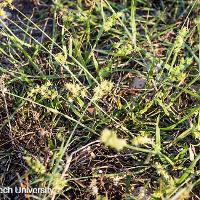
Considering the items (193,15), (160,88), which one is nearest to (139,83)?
(160,88)

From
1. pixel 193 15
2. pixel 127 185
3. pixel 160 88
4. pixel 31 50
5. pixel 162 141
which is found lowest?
pixel 127 185

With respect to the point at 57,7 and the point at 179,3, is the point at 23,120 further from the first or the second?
the point at 179,3

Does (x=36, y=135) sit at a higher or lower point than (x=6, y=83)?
lower

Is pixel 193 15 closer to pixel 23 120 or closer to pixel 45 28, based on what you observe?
pixel 45 28

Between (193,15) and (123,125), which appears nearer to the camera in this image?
(123,125)

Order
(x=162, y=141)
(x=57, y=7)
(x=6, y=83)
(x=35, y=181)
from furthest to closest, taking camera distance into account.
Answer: (x=57, y=7) < (x=6, y=83) < (x=162, y=141) < (x=35, y=181)

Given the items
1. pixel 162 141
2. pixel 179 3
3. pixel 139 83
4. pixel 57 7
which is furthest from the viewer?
pixel 179 3

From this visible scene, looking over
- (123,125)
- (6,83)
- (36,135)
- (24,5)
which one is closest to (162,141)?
(123,125)
